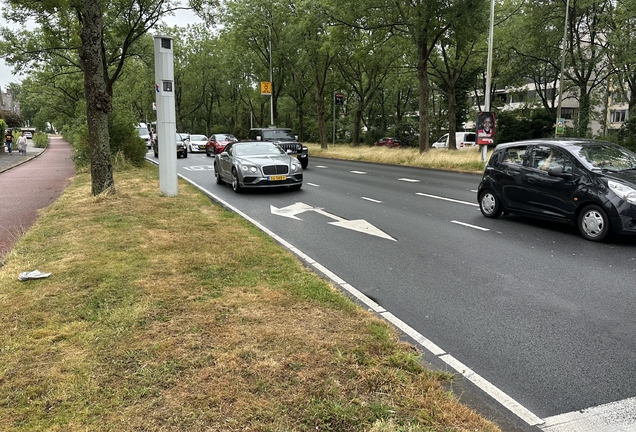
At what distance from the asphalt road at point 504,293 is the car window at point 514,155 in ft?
3.86

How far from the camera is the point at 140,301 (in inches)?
182

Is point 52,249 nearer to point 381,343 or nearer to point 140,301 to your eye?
point 140,301

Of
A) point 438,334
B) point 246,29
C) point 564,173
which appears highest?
point 246,29

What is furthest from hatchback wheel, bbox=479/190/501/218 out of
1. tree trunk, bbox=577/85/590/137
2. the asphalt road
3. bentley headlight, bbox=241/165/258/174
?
tree trunk, bbox=577/85/590/137

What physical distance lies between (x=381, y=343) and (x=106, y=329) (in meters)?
2.25

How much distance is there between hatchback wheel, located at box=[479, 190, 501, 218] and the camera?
976 centimetres

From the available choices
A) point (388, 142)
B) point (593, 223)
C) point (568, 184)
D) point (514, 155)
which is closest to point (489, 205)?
point (514, 155)

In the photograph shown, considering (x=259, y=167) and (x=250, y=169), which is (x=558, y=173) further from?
(x=250, y=169)

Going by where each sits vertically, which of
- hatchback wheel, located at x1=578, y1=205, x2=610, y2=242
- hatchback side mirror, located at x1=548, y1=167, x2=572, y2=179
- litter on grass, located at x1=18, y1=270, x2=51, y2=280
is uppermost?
hatchback side mirror, located at x1=548, y1=167, x2=572, y2=179

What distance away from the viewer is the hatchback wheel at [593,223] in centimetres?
745

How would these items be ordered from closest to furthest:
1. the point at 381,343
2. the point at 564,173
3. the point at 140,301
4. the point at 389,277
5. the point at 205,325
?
the point at 381,343 → the point at 205,325 → the point at 140,301 → the point at 389,277 → the point at 564,173

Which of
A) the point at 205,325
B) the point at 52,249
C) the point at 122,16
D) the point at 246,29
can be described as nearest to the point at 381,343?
the point at 205,325

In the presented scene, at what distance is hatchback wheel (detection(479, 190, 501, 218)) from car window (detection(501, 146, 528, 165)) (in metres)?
0.75

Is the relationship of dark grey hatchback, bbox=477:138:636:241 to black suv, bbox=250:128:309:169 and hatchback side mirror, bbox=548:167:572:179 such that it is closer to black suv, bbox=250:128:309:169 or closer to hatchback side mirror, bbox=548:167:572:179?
hatchback side mirror, bbox=548:167:572:179
